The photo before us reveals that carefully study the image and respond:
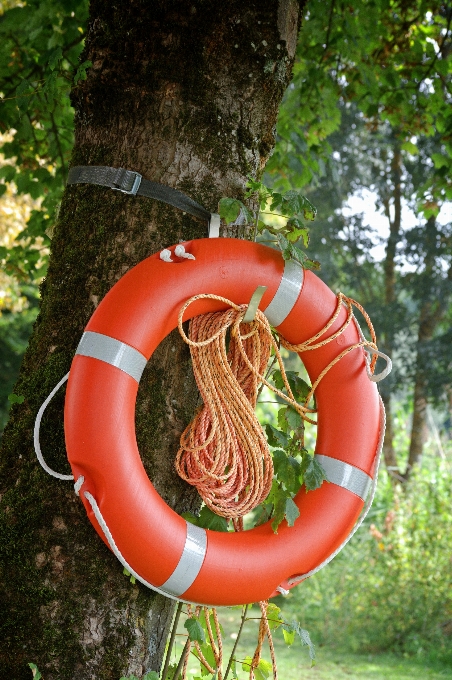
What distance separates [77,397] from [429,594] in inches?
177

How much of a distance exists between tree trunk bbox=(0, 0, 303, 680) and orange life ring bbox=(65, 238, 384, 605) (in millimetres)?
123

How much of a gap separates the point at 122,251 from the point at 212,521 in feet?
2.15

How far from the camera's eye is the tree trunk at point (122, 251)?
1.44 metres

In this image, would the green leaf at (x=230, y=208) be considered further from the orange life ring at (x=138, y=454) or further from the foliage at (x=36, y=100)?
the foliage at (x=36, y=100)

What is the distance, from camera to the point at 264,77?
5.62 ft

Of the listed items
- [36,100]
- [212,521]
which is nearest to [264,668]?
[212,521]

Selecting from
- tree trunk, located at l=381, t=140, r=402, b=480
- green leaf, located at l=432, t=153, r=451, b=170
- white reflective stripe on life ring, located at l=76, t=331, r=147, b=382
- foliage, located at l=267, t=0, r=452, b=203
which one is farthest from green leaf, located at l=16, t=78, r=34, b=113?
tree trunk, located at l=381, t=140, r=402, b=480

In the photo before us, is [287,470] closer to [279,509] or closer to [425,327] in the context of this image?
[279,509]

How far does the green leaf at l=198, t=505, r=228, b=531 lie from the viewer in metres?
1.57

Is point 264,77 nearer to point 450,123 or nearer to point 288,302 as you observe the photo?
point 288,302

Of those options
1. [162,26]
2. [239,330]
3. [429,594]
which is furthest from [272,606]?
[429,594]

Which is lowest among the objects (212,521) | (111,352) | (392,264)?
(212,521)

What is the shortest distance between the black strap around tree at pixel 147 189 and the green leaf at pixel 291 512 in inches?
25.1

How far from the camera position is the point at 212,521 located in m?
1.57
